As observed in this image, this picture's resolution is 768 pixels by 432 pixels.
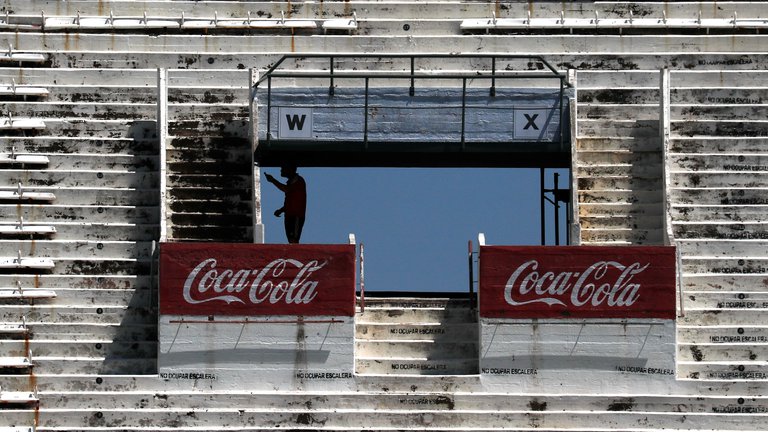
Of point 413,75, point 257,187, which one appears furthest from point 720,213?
point 257,187

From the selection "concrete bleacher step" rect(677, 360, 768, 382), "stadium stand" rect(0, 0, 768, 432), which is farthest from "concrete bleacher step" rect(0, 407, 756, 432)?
"concrete bleacher step" rect(677, 360, 768, 382)

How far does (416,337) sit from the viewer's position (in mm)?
33125

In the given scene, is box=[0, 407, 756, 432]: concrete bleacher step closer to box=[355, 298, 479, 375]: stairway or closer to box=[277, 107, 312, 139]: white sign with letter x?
box=[355, 298, 479, 375]: stairway

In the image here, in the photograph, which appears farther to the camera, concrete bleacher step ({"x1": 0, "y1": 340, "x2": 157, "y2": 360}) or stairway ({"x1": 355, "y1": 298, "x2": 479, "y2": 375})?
concrete bleacher step ({"x1": 0, "y1": 340, "x2": 157, "y2": 360})

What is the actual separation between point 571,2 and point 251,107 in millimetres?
6561

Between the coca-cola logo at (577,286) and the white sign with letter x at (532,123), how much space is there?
3.46 meters

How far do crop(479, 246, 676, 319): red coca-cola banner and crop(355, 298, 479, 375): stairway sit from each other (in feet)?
2.91

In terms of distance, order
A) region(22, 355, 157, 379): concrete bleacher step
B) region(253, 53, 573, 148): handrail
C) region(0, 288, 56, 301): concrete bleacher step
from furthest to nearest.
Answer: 1. region(253, 53, 573, 148): handrail
2. region(0, 288, 56, 301): concrete bleacher step
3. region(22, 355, 157, 379): concrete bleacher step

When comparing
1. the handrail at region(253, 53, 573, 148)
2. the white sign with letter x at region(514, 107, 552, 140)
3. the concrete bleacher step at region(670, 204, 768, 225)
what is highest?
the handrail at region(253, 53, 573, 148)

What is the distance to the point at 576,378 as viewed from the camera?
3219 cm

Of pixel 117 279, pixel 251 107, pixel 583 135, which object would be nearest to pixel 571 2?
pixel 583 135

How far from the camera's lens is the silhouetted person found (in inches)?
1356

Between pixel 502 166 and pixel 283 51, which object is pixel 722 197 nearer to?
pixel 502 166

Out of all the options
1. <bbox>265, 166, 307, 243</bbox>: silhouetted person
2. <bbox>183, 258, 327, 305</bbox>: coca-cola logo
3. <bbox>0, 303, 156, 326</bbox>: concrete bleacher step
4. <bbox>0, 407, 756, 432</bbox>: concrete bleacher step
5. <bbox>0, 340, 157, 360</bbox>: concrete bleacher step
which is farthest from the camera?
<bbox>265, 166, 307, 243</bbox>: silhouetted person
